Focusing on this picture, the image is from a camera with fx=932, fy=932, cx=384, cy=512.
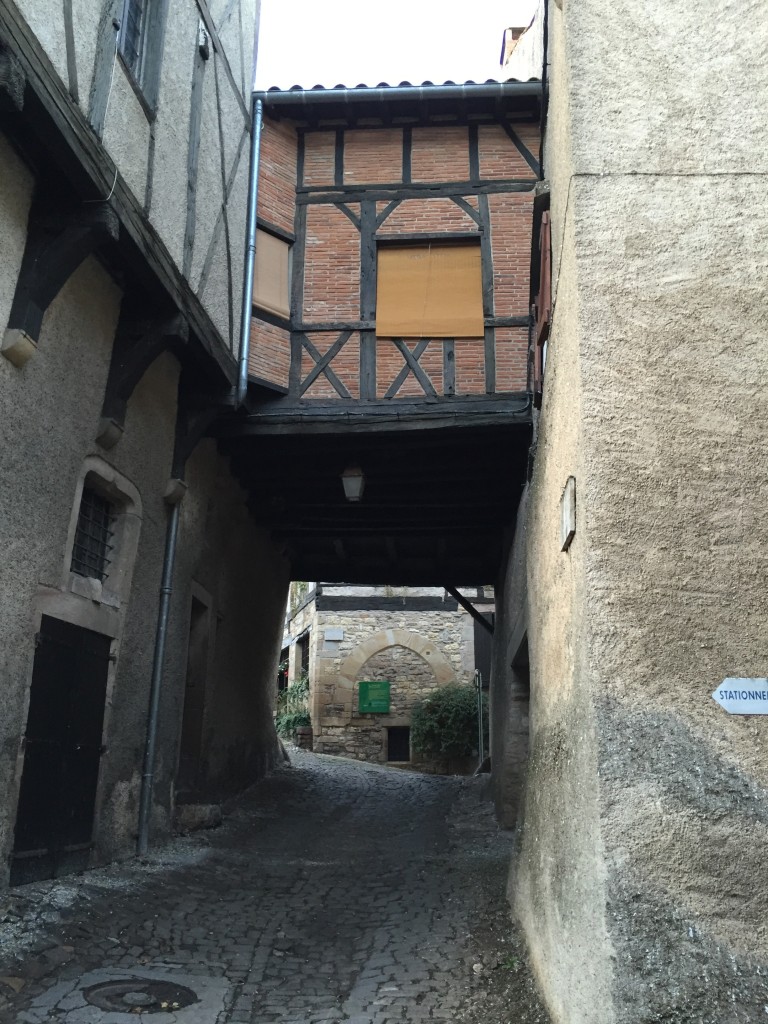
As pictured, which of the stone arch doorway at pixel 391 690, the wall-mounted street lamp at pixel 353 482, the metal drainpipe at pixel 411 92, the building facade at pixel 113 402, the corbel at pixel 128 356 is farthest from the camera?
the stone arch doorway at pixel 391 690

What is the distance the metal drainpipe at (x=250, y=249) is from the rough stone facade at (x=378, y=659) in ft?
35.7

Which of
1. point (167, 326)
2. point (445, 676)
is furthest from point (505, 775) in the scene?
point (445, 676)

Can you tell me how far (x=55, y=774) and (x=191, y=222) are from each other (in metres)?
3.98

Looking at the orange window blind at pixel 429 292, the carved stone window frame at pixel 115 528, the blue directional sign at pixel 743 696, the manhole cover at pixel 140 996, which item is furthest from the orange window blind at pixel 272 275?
the blue directional sign at pixel 743 696

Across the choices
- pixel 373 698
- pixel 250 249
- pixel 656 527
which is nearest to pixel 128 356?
pixel 250 249

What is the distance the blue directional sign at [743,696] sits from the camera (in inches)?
123

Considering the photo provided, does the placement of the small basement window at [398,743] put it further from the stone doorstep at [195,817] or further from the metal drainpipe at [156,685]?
the metal drainpipe at [156,685]

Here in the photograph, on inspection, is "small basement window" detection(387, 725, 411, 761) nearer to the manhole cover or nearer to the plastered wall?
the plastered wall

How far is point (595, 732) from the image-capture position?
3.15m

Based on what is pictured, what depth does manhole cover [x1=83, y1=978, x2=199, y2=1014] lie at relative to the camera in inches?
153

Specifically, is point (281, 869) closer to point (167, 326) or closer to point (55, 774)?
point (55, 774)

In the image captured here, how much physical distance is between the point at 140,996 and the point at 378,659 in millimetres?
14005

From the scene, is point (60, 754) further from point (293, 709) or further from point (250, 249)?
point (293, 709)

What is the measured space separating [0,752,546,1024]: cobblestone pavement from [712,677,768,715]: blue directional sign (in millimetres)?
1533
